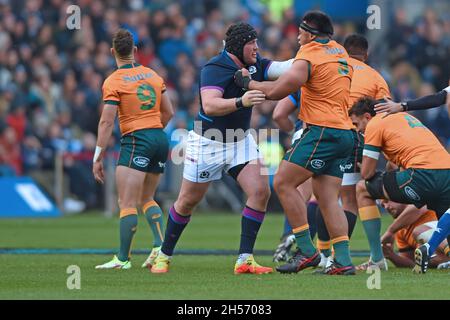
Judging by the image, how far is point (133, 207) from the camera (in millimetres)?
11484

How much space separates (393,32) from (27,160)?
32.0ft

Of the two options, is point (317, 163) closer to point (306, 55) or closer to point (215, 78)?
point (306, 55)

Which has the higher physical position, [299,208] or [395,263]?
[299,208]

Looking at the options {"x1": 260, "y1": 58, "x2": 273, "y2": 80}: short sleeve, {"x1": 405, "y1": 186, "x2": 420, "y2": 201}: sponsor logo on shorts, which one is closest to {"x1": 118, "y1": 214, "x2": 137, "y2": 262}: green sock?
{"x1": 260, "y1": 58, "x2": 273, "y2": 80}: short sleeve

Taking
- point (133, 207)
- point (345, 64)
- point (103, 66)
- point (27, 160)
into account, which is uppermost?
point (345, 64)

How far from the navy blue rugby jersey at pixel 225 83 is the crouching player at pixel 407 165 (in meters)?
1.05

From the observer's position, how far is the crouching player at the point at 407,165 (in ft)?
34.7

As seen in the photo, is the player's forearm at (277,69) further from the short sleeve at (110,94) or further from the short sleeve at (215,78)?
the short sleeve at (110,94)

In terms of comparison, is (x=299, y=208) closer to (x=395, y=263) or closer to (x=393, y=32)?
(x=395, y=263)

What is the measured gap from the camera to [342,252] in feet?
34.2

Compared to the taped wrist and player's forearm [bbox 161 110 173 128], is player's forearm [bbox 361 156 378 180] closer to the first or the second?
the taped wrist

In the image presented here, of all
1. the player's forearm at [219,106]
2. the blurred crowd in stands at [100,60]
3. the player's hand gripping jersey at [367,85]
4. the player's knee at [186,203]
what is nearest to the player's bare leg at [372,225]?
the player's hand gripping jersey at [367,85]
